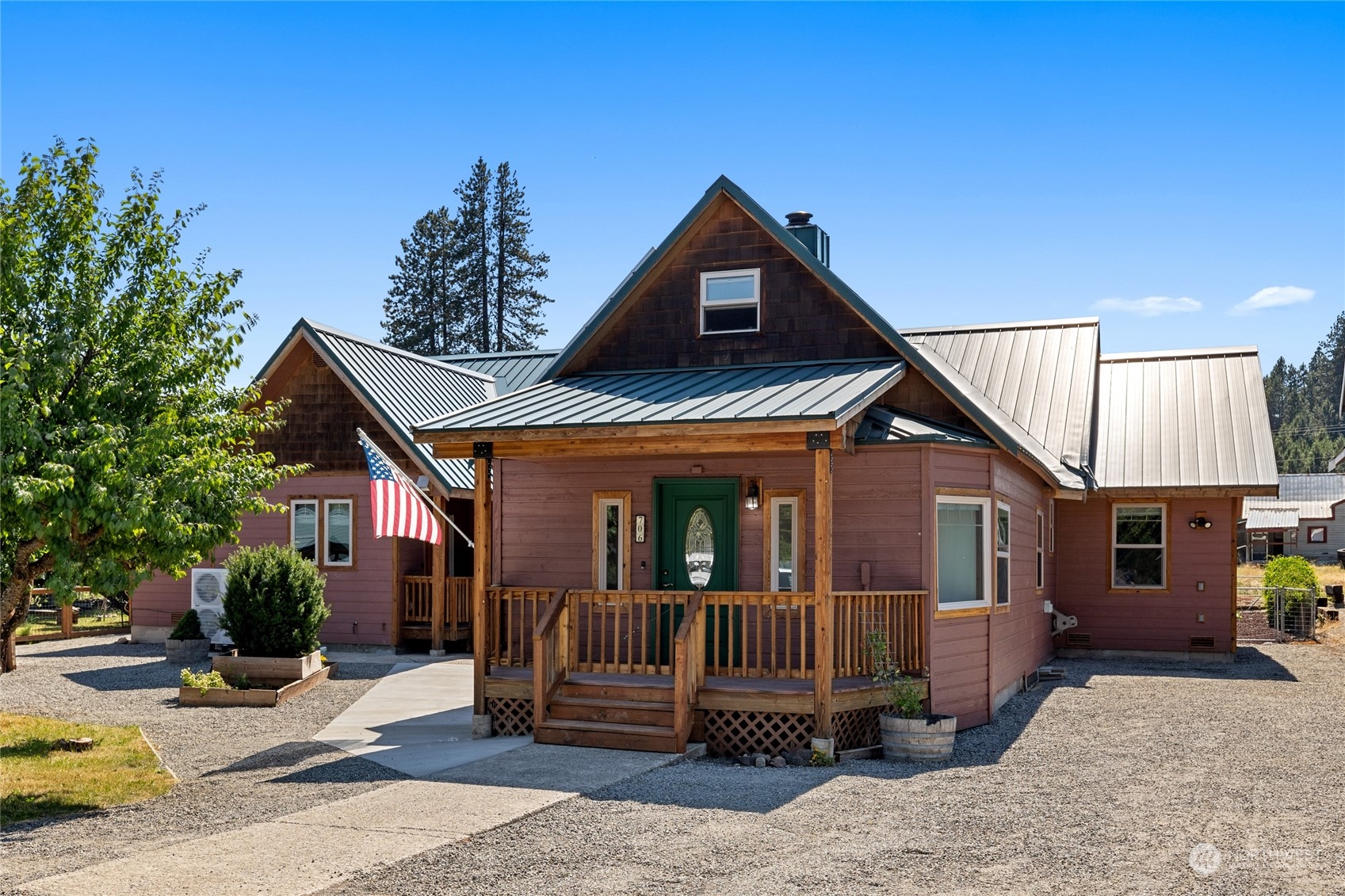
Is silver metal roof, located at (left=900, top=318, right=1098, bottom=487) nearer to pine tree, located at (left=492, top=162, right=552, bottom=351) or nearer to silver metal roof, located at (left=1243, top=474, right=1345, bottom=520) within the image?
pine tree, located at (left=492, top=162, right=552, bottom=351)

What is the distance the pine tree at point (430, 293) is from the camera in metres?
49.5

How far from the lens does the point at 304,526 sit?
20.8m

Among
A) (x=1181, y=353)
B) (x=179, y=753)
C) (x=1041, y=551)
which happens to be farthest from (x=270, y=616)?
(x=1181, y=353)

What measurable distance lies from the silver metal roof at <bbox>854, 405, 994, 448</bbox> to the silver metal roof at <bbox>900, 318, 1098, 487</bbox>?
13.9 ft

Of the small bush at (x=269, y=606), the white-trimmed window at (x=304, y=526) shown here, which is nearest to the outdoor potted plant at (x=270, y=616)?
the small bush at (x=269, y=606)

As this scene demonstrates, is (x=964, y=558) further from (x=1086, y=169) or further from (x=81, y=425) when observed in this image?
(x=81, y=425)

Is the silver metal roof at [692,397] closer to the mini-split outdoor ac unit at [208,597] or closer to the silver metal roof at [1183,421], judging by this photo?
the silver metal roof at [1183,421]

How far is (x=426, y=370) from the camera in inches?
914

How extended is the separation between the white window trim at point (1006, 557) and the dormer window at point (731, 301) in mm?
3730

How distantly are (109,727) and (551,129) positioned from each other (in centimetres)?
943

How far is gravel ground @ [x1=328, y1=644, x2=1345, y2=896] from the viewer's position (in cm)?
732

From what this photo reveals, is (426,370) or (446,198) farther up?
(446,198)

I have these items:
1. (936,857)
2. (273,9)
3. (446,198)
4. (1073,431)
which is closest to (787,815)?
(936,857)

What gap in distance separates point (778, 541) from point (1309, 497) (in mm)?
62584
